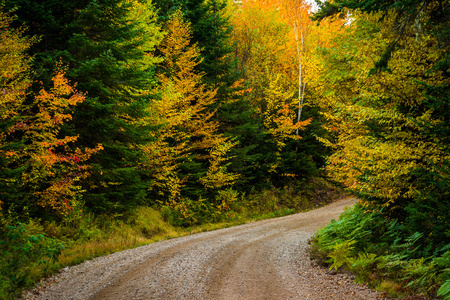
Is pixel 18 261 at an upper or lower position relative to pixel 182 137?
lower

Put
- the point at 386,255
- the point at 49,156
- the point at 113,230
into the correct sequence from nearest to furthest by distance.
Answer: the point at 386,255 < the point at 49,156 < the point at 113,230

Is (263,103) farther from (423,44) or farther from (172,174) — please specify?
(423,44)

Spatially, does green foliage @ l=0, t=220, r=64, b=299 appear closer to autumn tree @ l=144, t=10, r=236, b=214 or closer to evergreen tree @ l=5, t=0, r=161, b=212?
evergreen tree @ l=5, t=0, r=161, b=212

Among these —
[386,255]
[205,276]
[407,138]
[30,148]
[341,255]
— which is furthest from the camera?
[30,148]

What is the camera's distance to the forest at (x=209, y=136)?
6500mm

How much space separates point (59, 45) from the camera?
13555mm

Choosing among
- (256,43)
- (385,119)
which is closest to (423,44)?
(385,119)

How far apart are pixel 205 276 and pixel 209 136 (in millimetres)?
11887

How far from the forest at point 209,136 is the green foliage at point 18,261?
5 centimetres

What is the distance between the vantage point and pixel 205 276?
7.68 m

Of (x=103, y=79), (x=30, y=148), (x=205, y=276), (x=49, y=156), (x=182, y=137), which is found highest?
(x=103, y=79)

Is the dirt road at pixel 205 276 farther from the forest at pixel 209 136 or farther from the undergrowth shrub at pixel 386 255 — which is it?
the forest at pixel 209 136

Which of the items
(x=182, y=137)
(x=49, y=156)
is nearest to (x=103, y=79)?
(x=49, y=156)

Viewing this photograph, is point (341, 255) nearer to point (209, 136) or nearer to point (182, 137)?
point (182, 137)
